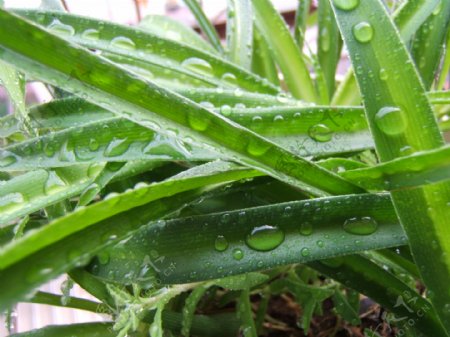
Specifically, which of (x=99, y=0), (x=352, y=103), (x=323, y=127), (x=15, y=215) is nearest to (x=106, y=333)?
(x=15, y=215)

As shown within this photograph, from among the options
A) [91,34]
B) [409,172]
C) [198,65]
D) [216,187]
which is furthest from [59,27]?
[409,172]

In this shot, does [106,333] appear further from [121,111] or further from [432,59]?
[432,59]

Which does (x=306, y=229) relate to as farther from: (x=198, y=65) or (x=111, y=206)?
(x=198, y=65)

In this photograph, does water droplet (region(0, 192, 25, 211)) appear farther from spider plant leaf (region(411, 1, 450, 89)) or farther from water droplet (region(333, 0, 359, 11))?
spider plant leaf (region(411, 1, 450, 89))

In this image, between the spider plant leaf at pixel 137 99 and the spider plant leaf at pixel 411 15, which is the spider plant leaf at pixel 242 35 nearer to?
the spider plant leaf at pixel 411 15

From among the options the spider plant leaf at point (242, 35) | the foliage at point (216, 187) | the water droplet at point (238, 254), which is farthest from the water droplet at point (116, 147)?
the spider plant leaf at point (242, 35)

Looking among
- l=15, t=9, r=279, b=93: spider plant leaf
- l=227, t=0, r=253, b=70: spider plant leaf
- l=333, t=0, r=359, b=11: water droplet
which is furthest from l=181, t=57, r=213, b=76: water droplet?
l=333, t=0, r=359, b=11: water droplet
